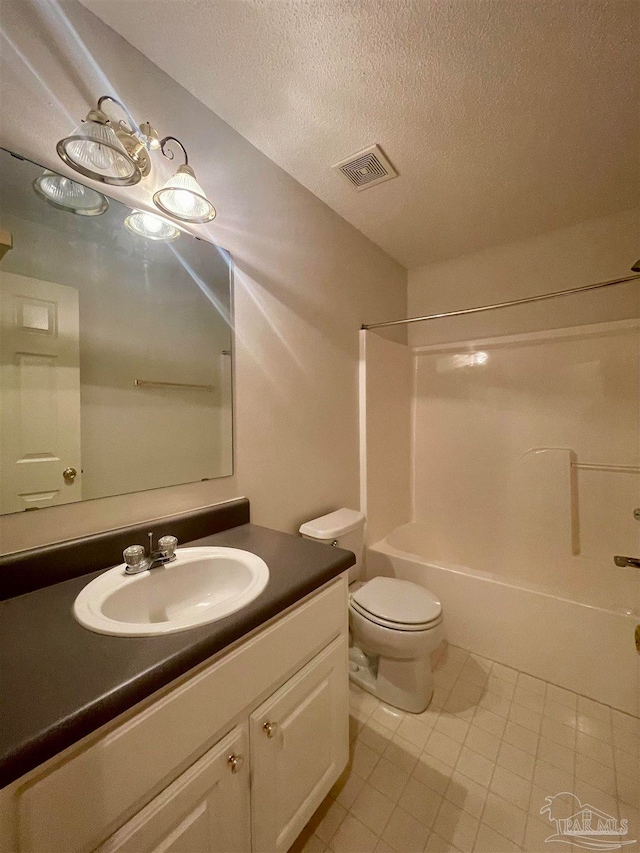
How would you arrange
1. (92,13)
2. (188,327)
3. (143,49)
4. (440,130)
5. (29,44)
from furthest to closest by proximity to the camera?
1. (440,130)
2. (188,327)
3. (143,49)
4. (92,13)
5. (29,44)

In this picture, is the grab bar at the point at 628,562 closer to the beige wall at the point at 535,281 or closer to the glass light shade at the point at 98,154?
the beige wall at the point at 535,281

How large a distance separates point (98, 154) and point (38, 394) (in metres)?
0.64

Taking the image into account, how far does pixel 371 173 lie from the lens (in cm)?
160

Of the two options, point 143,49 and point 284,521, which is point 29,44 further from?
point 284,521

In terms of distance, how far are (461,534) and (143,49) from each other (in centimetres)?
283

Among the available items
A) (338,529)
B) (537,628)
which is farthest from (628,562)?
(338,529)

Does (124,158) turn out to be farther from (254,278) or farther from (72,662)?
(72,662)

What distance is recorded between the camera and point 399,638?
54.7 inches

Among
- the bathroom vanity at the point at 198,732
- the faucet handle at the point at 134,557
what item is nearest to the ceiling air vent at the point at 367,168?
the bathroom vanity at the point at 198,732

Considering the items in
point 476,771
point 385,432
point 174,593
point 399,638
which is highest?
point 385,432

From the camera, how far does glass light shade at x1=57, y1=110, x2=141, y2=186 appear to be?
0.82m

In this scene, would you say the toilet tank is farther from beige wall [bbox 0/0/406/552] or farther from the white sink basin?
the white sink basin

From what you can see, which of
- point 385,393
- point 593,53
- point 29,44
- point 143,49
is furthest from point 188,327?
point 593,53

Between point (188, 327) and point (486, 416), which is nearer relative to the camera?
point (188, 327)
